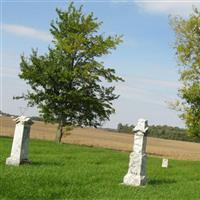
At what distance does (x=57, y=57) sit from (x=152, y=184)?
84.2 ft

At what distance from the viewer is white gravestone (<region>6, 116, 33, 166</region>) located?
1902cm

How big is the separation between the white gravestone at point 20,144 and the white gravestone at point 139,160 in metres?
4.21

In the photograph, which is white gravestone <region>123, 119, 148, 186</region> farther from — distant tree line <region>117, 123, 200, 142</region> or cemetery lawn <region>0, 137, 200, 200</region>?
distant tree line <region>117, 123, 200, 142</region>

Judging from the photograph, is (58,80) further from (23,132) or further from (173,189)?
(173,189)

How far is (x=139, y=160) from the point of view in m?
17.4

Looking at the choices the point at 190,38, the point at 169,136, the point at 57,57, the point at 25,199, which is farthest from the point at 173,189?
the point at 169,136

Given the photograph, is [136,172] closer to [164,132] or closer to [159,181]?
[159,181]

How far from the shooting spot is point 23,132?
19.6 metres

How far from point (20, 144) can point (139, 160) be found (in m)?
4.69

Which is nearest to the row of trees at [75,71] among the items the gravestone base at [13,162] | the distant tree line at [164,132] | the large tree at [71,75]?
the large tree at [71,75]

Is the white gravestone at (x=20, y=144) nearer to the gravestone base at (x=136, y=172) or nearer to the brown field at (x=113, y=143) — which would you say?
the gravestone base at (x=136, y=172)

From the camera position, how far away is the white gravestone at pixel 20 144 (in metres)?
19.0

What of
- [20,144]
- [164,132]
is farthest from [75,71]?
[164,132]

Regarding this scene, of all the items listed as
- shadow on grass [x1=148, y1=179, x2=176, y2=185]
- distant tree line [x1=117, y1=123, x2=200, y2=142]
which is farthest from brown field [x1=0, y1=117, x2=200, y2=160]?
distant tree line [x1=117, y1=123, x2=200, y2=142]
